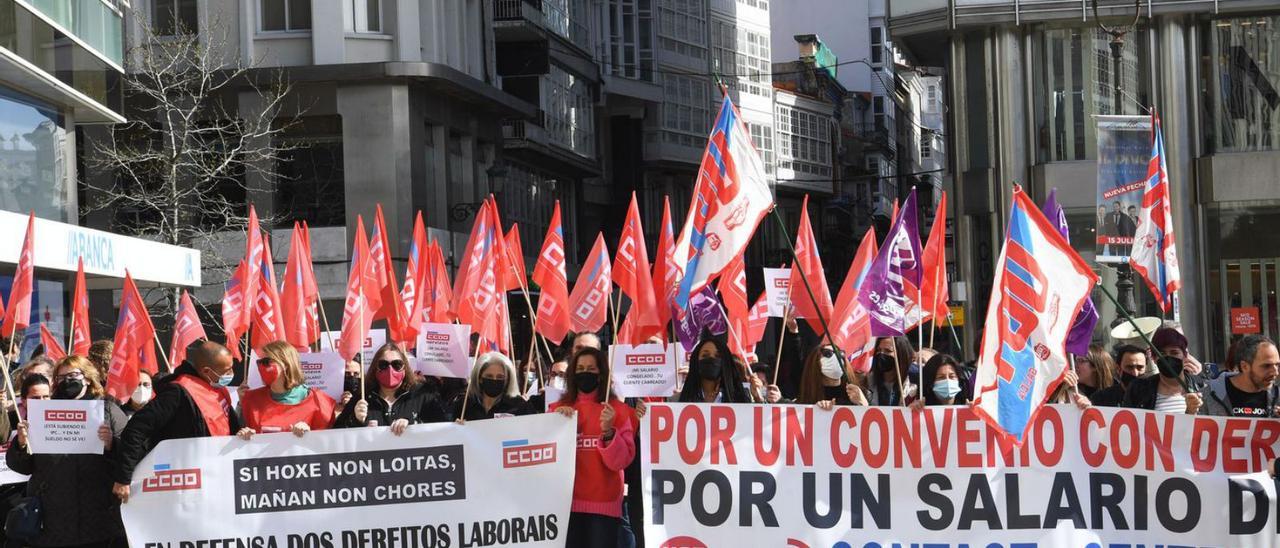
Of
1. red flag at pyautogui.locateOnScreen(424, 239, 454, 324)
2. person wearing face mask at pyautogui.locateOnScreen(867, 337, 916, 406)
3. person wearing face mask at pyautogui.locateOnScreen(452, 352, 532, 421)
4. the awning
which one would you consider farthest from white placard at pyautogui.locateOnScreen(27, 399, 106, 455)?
the awning

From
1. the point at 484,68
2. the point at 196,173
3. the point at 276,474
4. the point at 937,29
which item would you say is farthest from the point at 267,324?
the point at 484,68

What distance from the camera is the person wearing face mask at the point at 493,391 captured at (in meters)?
9.44

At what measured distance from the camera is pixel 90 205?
3509cm

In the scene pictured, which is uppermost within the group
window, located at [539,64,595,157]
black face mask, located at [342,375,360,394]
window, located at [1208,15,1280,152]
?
window, located at [539,64,595,157]

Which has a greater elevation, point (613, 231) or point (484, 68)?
point (484, 68)

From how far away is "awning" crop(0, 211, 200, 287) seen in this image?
66.3 ft

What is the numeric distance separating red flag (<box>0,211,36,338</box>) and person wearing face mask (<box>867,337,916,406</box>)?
6518 mm

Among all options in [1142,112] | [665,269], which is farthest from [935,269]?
[1142,112]

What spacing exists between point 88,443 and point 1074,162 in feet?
85.7

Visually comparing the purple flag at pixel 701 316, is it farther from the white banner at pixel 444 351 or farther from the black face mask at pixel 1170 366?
the black face mask at pixel 1170 366

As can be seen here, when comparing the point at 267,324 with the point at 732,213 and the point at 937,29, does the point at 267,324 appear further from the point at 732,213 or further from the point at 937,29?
the point at 937,29

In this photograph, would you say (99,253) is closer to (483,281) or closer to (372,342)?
(372,342)

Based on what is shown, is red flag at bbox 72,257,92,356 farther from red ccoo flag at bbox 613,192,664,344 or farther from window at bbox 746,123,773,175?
window at bbox 746,123,773,175

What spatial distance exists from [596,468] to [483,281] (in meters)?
5.76
